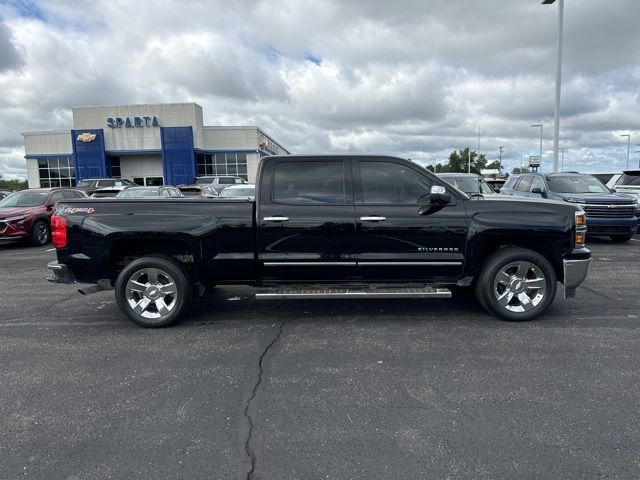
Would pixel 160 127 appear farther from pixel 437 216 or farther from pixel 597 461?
pixel 597 461

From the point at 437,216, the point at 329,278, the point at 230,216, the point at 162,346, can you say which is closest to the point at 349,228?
A: the point at 329,278

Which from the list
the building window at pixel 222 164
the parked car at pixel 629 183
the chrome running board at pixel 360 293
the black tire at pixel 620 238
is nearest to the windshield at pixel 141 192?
the chrome running board at pixel 360 293

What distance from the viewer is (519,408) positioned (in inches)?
135

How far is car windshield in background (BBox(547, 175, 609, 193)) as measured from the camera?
12.2 metres

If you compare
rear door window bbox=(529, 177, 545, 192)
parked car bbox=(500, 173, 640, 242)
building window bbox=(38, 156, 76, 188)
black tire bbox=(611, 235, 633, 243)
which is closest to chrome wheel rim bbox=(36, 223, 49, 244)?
parked car bbox=(500, 173, 640, 242)

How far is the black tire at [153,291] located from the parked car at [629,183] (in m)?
14.0

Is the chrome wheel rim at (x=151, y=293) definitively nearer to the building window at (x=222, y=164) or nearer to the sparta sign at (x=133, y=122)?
the building window at (x=222, y=164)

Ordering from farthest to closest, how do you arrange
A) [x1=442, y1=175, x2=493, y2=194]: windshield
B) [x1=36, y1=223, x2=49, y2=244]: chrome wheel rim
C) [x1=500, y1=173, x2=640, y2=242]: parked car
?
[x1=442, y1=175, x2=493, y2=194]: windshield < [x1=36, y1=223, x2=49, y2=244]: chrome wheel rim < [x1=500, y1=173, x2=640, y2=242]: parked car

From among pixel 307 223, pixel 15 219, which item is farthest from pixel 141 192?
pixel 307 223

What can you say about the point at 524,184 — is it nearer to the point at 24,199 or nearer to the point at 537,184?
the point at 537,184

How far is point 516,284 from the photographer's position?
5379 millimetres

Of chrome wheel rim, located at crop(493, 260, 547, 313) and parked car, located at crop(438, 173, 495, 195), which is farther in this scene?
parked car, located at crop(438, 173, 495, 195)

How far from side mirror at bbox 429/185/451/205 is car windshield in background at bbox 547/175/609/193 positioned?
841cm

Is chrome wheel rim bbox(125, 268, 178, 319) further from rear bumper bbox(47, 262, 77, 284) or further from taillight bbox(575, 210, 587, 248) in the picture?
taillight bbox(575, 210, 587, 248)
